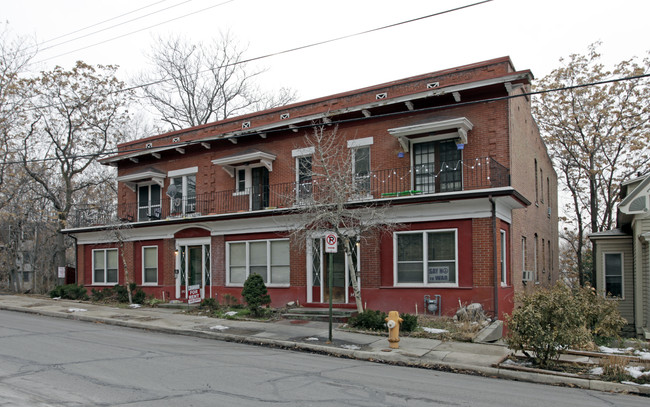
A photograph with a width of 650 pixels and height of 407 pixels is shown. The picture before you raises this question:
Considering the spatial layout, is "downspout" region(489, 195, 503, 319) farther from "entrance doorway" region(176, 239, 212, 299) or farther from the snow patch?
"entrance doorway" region(176, 239, 212, 299)

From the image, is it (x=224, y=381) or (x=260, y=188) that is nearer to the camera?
(x=224, y=381)

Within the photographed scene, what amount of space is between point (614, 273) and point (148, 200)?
2156 centimetres

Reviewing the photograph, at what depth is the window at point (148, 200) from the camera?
25.5 m

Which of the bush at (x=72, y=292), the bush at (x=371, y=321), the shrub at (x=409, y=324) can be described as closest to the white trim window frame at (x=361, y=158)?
the bush at (x=371, y=321)

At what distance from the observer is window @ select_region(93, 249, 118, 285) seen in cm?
2581

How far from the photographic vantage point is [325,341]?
13359 millimetres

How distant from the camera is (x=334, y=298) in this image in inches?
740

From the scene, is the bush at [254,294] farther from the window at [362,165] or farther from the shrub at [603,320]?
the shrub at [603,320]

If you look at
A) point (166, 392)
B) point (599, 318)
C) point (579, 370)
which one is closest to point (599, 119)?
point (599, 318)

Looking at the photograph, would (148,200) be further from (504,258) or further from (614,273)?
(614,273)

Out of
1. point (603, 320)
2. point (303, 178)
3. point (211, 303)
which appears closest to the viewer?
point (603, 320)

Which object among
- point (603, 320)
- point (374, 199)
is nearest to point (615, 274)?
point (603, 320)

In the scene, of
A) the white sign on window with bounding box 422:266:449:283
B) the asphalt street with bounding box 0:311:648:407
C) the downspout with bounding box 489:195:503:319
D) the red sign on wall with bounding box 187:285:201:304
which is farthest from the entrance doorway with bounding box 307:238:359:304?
the asphalt street with bounding box 0:311:648:407

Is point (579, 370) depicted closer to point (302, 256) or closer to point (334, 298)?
point (334, 298)
